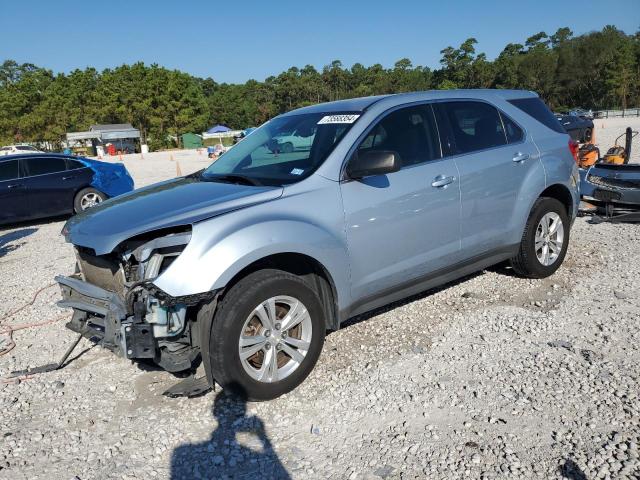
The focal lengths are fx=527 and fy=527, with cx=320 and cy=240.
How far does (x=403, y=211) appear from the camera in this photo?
403cm

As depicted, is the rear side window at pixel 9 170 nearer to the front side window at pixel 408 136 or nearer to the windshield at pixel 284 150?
the windshield at pixel 284 150

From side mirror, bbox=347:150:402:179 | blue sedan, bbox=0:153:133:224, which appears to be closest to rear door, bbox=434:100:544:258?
side mirror, bbox=347:150:402:179

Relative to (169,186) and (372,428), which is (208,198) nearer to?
(169,186)

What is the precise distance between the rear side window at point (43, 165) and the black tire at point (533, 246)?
9609 millimetres

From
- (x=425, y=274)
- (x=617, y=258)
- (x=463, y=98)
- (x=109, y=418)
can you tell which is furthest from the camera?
(x=617, y=258)

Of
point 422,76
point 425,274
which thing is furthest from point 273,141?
point 422,76

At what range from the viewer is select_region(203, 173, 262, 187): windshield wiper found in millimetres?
3949

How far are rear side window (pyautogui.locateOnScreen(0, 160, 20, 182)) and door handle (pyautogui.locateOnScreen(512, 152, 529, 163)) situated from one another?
32.0 feet

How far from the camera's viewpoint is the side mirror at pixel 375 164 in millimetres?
3670

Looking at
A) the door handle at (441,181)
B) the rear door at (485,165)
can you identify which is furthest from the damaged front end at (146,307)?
the rear door at (485,165)

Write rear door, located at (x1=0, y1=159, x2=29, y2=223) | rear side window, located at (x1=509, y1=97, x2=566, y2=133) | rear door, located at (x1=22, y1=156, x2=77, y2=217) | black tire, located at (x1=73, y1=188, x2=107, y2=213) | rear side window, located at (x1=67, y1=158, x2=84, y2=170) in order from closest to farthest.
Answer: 1. rear side window, located at (x1=509, y1=97, x2=566, y2=133)
2. rear door, located at (x1=0, y1=159, x2=29, y2=223)
3. rear door, located at (x1=22, y1=156, x2=77, y2=217)
4. black tire, located at (x1=73, y1=188, x2=107, y2=213)
5. rear side window, located at (x1=67, y1=158, x2=84, y2=170)

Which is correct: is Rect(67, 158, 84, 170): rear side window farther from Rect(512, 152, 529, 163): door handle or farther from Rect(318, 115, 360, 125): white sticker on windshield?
Rect(512, 152, 529, 163): door handle

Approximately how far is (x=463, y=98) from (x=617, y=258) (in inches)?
116

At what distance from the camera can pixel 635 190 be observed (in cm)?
746
